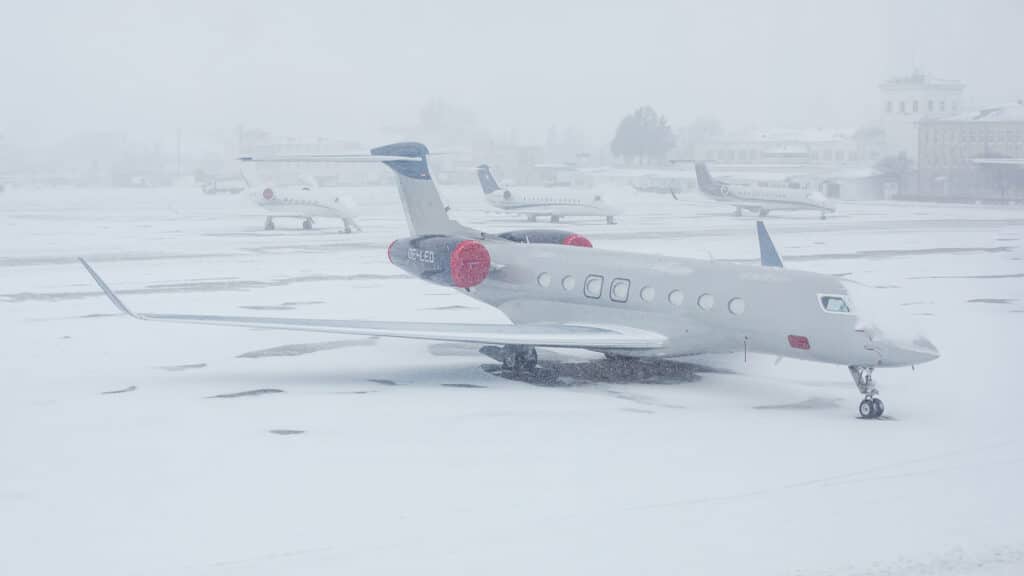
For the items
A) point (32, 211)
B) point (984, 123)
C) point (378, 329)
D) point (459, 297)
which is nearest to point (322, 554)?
point (378, 329)

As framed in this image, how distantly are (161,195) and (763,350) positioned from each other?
82.2 metres

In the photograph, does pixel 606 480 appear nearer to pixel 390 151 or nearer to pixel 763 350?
pixel 763 350

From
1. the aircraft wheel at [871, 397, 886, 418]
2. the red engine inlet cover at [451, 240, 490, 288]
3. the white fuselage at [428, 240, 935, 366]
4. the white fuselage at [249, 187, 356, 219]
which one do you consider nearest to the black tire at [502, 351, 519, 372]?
the white fuselage at [428, 240, 935, 366]

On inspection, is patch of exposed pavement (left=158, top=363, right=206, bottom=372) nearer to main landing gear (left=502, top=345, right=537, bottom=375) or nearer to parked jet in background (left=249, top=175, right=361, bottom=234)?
main landing gear (left=502, top=345, right=537, bottom=375)

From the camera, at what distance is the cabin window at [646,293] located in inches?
700

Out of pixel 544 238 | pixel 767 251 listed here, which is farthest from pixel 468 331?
pixel 767 251

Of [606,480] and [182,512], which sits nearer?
[182,512]

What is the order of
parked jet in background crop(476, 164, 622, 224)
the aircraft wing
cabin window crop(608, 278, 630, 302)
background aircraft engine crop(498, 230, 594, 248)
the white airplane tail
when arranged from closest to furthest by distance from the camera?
the aircraft wing < cabin window crop(608, 278, 630, 302) < background aircraft engine crop(498, 230, 594, 248) < the white airplane tail < parked jet in background crop(476, 164, 622, 224)

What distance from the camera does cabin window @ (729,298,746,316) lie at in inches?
657

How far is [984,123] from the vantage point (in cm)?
4528

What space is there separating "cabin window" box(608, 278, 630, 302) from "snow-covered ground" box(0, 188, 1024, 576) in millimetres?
1305

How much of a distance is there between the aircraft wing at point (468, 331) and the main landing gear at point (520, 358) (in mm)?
432

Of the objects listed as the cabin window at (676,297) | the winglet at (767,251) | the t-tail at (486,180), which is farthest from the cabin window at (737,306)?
the t-tail at (486,180)

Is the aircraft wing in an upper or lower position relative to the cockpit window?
lower
